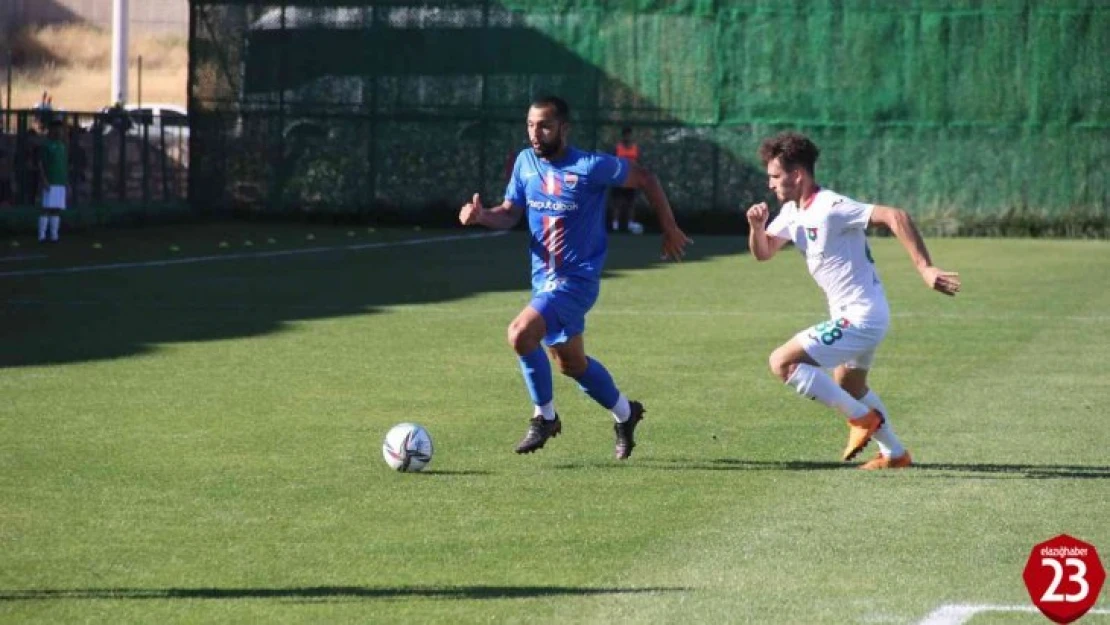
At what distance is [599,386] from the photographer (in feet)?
37.9

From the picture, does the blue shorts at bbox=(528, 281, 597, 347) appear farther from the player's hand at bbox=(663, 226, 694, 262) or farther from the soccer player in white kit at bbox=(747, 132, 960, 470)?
the soccer player in white kit at bbox=(747, 132, 960, 470)

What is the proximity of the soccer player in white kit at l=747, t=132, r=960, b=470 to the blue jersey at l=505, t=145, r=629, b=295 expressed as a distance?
104 centimetres

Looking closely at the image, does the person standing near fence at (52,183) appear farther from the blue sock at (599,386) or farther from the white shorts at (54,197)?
the blue sock at (599,386)

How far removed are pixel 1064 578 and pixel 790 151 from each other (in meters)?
3.71

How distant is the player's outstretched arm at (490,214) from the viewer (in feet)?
38.2

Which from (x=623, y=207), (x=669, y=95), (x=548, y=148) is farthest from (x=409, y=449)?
(x=669, y=95)

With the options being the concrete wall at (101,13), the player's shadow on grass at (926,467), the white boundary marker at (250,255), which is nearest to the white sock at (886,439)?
the player's shadow on grass at (926,467)

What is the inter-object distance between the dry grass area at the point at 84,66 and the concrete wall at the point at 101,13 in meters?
0.94

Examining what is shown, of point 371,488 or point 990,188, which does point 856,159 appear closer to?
point 990,188

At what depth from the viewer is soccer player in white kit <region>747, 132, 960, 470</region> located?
1085cm

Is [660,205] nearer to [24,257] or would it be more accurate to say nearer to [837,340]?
[837,340]

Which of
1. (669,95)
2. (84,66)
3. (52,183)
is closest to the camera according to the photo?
(52,183)

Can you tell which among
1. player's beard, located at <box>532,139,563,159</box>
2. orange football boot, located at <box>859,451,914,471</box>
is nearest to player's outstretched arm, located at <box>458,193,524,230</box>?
player's beard, located at <box>532,139,563,159</box>

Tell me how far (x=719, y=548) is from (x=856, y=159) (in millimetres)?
28004
